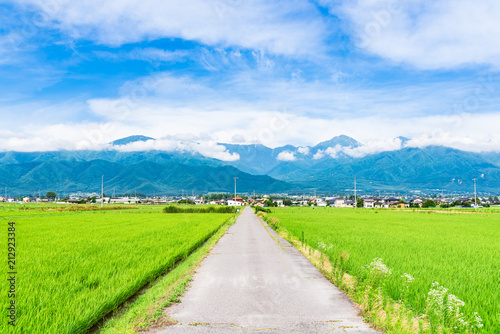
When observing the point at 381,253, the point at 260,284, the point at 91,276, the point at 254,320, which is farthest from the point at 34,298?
the point at 381,253

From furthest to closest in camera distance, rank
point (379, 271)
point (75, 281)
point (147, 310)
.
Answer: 1. point (75, 281)
2. point (379, 271)
3. point (147, 310)

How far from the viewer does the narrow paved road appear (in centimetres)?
592

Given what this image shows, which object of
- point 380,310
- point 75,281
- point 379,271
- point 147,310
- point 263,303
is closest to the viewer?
point 380,310

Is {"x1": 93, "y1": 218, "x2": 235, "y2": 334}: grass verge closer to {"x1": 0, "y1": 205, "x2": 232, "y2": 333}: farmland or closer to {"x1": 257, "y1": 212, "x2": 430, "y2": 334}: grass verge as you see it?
{"x1": 0, "y1": 205, "x2": 232, "y2": 333}: farmland

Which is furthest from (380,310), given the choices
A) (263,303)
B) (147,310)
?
(147,310)

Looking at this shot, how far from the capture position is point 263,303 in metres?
7.33

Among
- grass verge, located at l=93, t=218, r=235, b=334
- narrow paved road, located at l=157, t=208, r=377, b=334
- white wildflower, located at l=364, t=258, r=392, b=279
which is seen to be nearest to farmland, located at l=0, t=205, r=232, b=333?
grass verge, located at l=93, t=218, r=235, b=334

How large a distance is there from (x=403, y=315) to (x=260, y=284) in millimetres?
4249

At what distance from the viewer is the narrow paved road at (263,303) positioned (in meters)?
5.92

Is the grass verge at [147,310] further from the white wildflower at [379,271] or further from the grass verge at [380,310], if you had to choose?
the white wildflower at [379,271]

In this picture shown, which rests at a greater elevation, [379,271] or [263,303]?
[379,271]

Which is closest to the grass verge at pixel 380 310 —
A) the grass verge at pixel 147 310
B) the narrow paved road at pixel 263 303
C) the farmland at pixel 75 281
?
the narrow paved road at pixel 263 303

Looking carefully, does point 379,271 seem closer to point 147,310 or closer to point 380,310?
point 380,310

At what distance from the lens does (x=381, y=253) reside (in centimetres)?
1254
